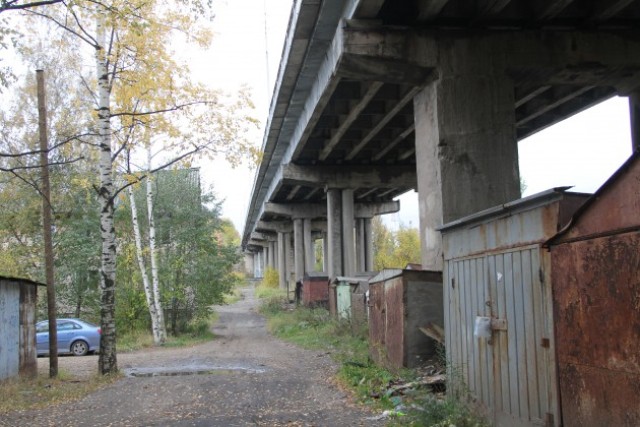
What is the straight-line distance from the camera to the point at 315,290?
35500 millimetres

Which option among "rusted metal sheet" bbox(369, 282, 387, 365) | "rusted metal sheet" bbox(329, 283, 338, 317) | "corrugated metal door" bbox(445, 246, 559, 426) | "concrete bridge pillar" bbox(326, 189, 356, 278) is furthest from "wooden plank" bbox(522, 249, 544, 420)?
"concrete bridge pillar" bbox(326, 189, 356, 278)

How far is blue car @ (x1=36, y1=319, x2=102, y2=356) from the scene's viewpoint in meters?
22.0

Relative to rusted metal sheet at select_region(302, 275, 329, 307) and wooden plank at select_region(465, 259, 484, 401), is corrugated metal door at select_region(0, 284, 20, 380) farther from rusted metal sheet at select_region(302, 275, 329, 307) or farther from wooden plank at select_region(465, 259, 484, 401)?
rusted metal sheet at select_region(302, 275, 329, 307)

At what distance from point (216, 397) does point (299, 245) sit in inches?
1403

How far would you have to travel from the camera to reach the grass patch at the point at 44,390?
34.2ft

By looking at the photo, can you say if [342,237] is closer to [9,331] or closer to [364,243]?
[364,243]

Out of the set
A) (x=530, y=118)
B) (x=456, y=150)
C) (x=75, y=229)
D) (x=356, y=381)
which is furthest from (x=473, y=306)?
(x=75, y=229)

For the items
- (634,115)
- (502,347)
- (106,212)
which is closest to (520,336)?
(502,347)

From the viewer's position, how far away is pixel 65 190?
24172 millimetres

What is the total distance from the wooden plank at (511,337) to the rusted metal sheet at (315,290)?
92.9ft

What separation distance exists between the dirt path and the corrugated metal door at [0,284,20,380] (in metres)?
2.34

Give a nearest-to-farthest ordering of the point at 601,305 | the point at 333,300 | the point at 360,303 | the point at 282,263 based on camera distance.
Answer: the point at 601,305 < the point at 360,303 < the point at 333,300 < the point at 282,263

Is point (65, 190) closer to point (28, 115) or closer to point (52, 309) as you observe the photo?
point (28, 115)

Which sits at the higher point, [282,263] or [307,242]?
[307,242]
